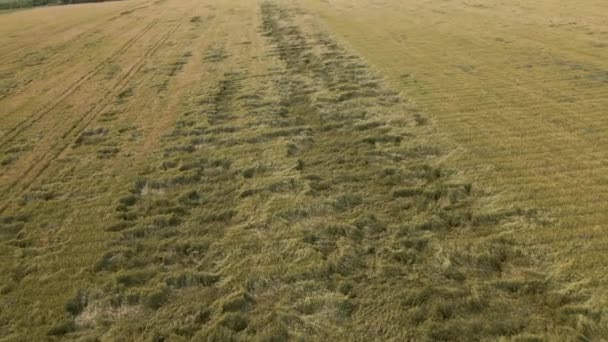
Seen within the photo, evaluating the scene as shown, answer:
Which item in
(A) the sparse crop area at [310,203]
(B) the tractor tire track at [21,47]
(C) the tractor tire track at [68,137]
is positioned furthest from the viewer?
(B) the tractor tire track at [21,47]

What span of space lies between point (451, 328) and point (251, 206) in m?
2.94

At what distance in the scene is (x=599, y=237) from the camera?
456 centimetres

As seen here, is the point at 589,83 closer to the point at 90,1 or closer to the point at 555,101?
the point at 555,101

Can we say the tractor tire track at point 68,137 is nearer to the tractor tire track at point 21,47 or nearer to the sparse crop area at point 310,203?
the sparse crop area at point 310,203

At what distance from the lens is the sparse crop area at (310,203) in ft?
12.7

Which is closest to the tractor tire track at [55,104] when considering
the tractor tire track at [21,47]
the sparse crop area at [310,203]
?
the sparse crop area at [310,203]

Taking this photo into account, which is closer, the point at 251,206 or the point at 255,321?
the point at 255,321

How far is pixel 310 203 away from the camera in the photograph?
18.4 ft

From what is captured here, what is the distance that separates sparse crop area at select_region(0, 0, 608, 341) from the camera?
3.88m

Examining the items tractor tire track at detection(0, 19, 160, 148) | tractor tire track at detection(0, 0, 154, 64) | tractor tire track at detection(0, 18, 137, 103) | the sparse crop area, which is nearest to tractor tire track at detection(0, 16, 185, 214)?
the sparse crop area

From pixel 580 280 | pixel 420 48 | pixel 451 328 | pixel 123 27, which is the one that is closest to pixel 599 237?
pixel 580 280

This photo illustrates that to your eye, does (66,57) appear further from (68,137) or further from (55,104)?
(68,137)

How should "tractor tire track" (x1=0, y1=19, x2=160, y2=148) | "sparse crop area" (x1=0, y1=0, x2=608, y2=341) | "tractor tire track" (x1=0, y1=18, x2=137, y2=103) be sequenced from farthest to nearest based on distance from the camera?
1. "tractor tire track" (x1=0, y1=18, x2=137, y2=103)
2. "tractor tire track" (x1=0, y1=19, x2=160, y2=148)
3. "sparse crop area" (x1=0, y1=0, x2=608, y2=341)

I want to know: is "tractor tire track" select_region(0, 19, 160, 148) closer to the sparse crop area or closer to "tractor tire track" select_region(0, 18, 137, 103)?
the sparse crop area
